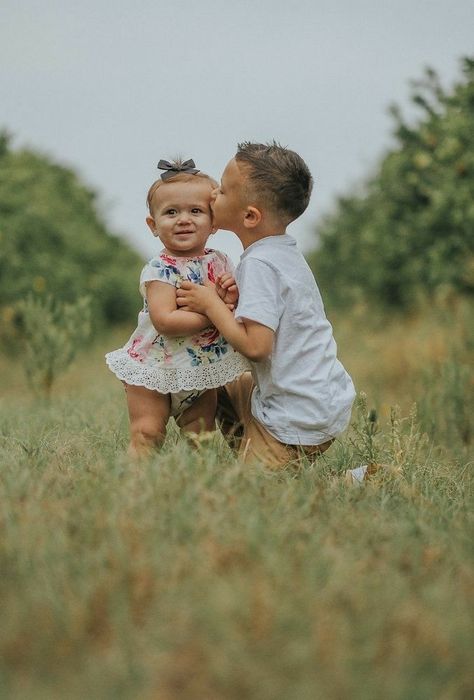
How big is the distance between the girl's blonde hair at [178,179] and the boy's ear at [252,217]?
0.22 metres

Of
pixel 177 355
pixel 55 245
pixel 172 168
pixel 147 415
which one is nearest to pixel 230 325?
pixel 177 355

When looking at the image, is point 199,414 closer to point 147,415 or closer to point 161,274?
point 147,415

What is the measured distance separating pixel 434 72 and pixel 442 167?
3.56ft

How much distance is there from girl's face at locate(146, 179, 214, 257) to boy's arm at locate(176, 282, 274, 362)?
0.22 m

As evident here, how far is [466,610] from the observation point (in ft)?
7.39

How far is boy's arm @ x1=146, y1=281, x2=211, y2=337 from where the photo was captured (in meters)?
3.62

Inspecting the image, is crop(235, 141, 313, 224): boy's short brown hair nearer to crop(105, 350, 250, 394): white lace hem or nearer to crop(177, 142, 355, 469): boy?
crop(177, 142, 355, 469): boy

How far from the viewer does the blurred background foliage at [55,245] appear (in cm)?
1090

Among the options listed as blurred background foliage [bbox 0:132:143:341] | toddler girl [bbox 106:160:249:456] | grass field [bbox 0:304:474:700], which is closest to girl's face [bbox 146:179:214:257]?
toddler girl [bbox 106:160:249:456]

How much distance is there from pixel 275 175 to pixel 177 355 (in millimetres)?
814

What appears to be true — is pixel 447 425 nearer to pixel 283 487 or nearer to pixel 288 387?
pixel 288 387

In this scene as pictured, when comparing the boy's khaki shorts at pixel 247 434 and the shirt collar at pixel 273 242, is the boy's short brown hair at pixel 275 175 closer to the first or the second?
the shirt collar at pixel 273 242

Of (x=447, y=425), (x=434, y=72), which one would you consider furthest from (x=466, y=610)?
(x=434, y=72)

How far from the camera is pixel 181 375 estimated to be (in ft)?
12.2
